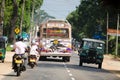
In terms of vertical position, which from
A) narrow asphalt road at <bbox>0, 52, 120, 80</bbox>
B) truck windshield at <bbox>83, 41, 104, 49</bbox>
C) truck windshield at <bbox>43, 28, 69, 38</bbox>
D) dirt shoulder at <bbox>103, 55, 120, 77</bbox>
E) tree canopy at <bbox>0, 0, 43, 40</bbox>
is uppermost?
tree canopy at <bbox>0, 0, 43, 40</bbox>

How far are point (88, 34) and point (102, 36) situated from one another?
1847 cm

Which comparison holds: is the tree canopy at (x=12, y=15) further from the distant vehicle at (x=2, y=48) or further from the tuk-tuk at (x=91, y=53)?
the tuk-tuk at (x=91, y=53)

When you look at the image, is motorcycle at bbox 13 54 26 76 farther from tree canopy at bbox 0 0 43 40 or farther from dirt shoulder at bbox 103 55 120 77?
tree canopy at bbox 0 0 43 40

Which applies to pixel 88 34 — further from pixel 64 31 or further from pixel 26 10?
pixel 64 31

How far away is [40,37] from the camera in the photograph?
1684 inches

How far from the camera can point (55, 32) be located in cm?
4256

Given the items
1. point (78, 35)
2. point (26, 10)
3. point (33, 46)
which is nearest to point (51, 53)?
point (33, 46)

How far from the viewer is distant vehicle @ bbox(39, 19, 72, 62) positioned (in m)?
41.3

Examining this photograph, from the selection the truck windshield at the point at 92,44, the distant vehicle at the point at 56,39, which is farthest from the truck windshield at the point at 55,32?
the truck windshield at the point at 92,44

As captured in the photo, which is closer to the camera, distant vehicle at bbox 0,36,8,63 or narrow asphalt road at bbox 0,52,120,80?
narrow asphalt road at bbox 0,52,120,80

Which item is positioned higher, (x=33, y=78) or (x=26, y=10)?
(x=26, y=10)

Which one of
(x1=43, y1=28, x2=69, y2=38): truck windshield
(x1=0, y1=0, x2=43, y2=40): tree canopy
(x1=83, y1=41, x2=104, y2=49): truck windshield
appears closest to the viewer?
(x1=83, y1=41, x2=104, y2=49): truck windshield

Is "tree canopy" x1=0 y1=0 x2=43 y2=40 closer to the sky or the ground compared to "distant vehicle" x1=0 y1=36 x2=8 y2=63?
closer to the sky

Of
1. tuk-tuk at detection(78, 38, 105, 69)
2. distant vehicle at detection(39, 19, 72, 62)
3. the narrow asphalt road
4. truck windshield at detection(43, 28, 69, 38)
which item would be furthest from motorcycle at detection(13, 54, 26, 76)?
truck windshield at detection(43, 28, 69, 38)
